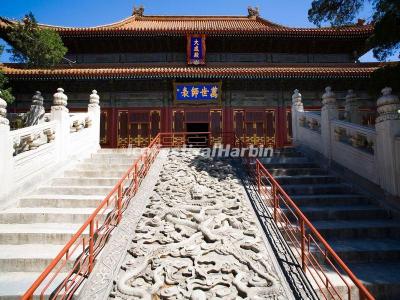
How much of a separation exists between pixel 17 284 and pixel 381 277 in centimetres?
514

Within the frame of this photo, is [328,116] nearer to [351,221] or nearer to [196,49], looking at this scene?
[351,221]

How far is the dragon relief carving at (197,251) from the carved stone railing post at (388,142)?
3112mm

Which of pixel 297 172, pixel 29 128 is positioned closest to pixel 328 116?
pixel 297 172

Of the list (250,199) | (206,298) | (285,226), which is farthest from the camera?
(250,199)

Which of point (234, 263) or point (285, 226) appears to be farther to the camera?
point (285, 226)

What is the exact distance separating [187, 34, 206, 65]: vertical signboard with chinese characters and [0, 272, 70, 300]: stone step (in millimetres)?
13651

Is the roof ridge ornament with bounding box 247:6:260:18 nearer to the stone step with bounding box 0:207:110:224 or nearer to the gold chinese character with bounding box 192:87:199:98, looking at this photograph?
the gold chinese character with bounding box 192:87:199:98

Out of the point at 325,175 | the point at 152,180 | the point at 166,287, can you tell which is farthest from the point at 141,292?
the point at 325,175

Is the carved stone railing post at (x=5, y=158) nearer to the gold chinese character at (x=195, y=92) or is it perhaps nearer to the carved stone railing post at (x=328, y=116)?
the carved stone railing post at (x=328, y=116)

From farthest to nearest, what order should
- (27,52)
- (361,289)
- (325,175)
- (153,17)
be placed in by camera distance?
(153,17)
(27,52)
(325,175)
(361,289)

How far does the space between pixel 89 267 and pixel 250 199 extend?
3548mm

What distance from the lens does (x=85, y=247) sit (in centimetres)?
474

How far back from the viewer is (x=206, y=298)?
3463 millimetres

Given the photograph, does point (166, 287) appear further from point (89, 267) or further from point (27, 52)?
point (27, 52)
